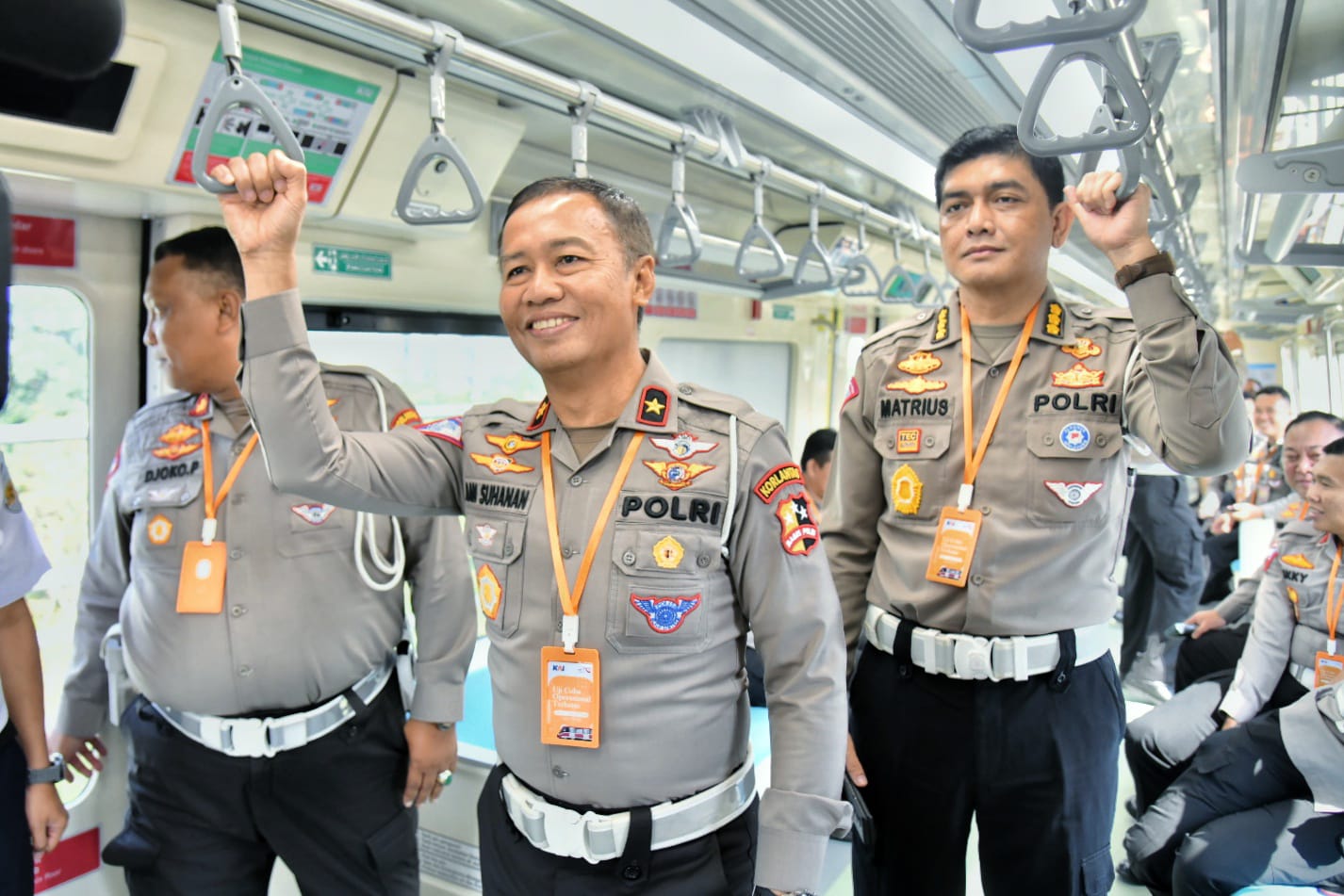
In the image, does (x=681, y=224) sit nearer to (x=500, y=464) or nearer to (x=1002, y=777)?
(x=500, y=464)

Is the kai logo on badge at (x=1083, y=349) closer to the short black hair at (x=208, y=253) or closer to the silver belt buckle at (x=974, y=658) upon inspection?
the silver belt buckle at (x=974, y=658)

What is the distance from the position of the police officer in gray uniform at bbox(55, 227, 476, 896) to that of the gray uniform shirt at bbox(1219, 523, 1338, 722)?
9.57 feet

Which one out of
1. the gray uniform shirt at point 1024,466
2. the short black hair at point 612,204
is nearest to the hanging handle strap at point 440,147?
the short black hair at point 612,204

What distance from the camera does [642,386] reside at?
1659 mm

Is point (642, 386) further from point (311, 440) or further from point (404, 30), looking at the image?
point (404, 30)

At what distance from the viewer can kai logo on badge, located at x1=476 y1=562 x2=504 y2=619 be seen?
163cm

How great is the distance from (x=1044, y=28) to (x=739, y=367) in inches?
239

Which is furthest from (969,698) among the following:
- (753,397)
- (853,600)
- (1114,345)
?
(753,397)

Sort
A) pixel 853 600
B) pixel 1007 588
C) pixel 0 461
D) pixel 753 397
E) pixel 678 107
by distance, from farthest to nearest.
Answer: pixel 753 397 < pixel 678 107 < pixel 853 600 < pixel 0 461 < pixel 1007 588

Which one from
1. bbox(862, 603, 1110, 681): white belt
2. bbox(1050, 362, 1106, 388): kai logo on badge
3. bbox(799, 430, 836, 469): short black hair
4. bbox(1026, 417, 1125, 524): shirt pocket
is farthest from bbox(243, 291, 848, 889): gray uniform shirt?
bbox(799, 430, 836, 469): short black hair

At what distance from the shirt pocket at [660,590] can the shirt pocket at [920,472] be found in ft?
2.14

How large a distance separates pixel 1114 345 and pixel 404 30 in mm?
1694

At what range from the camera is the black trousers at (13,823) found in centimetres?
191

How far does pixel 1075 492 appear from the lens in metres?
1.85
